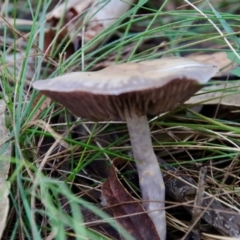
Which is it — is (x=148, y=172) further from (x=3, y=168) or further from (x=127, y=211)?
→ (x=3, y=168)

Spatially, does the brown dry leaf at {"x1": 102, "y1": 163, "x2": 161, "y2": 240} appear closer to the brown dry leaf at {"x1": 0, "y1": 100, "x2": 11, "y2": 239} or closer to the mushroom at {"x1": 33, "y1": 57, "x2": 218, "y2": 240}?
the mushroom at {"x1": 33, "y1": 57, "x2": 218, "y2": 240}

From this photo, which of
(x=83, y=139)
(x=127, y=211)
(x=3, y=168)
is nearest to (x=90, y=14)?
(x=83, y=139)

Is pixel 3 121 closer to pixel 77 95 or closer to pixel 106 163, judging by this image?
pixel 106 163

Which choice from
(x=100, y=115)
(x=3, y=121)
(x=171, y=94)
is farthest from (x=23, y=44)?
(x=171, y=94)

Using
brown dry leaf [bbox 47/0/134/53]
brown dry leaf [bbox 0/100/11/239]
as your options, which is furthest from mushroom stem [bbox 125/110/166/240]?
brown dry leaf [bbox 47/0/134/53]

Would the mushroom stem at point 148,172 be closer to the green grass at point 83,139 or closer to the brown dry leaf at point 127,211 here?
the brown dry leaf at point 127,211
